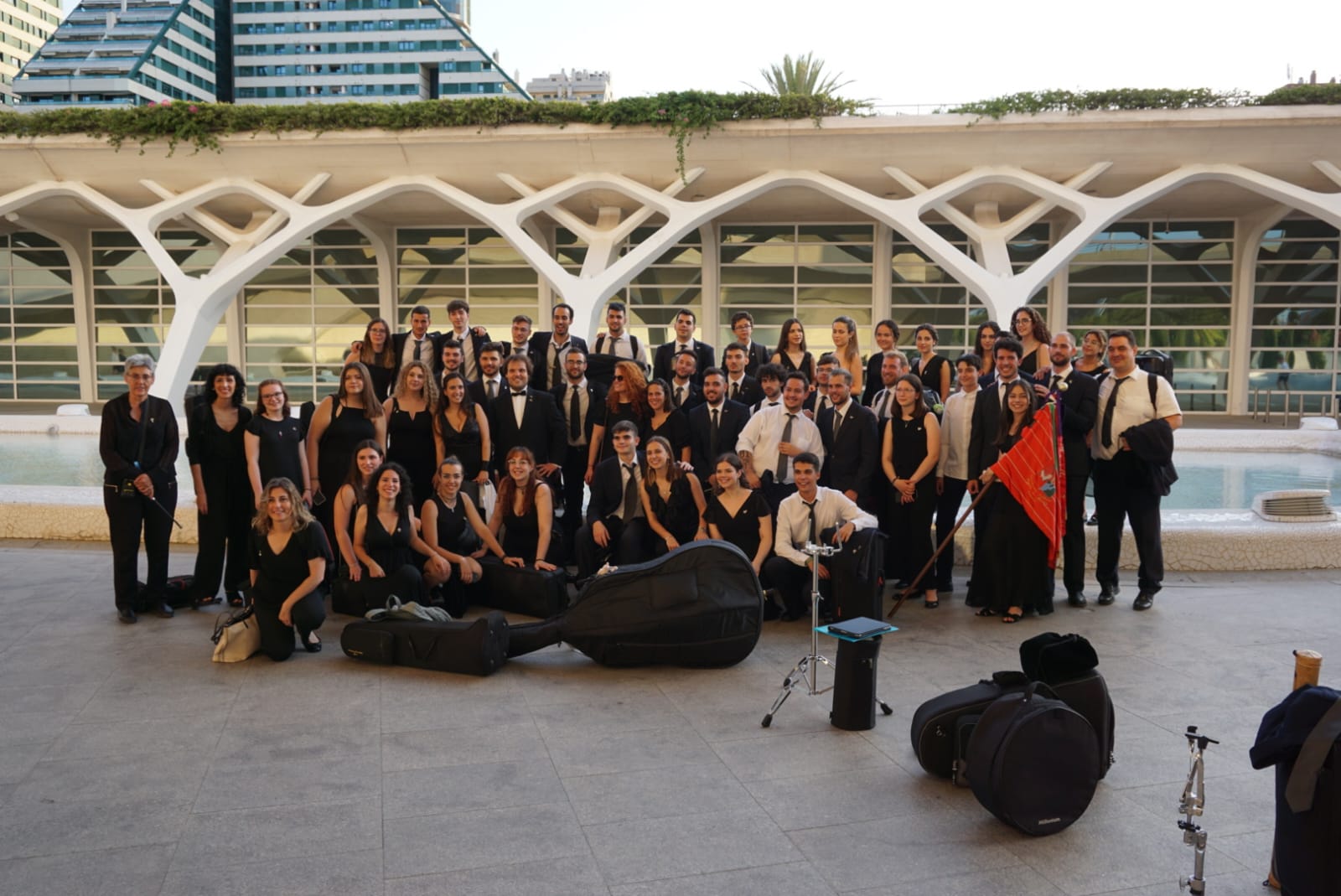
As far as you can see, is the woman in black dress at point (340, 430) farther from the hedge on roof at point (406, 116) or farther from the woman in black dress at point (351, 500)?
the hedge on roof at point (406, 116)

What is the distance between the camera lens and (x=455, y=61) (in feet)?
213

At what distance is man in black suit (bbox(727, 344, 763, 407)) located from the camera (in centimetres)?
809

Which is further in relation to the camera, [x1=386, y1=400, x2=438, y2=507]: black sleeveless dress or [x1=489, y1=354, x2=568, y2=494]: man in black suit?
[x1=489, y1=354, x2=568, y2=494]: man in black suit

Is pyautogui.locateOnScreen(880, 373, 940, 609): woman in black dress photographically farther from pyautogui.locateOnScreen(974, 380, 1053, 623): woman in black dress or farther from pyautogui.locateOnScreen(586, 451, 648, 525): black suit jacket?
pyautogui.locateOnScreen(586, 451, 648, 525): black suit jacket

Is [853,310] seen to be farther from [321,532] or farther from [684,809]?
[684,809]

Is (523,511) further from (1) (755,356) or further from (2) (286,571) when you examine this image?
(1) (755,356)

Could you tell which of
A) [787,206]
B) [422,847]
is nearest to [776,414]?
[422,847]

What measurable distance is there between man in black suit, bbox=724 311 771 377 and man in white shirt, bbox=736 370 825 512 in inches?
38.7

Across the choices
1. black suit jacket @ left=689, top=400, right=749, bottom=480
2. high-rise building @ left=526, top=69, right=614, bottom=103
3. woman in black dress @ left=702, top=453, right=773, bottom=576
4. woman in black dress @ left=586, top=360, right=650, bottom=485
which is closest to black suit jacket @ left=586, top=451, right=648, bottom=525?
woman in black dress @ left=586, top=360, right=650, bottom=485

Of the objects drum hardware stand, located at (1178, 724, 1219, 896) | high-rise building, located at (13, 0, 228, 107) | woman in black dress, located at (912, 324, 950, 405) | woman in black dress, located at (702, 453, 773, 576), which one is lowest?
drum hardware stand, located at (1178, 724, 1219, 896)

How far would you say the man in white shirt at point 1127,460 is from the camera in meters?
6.84

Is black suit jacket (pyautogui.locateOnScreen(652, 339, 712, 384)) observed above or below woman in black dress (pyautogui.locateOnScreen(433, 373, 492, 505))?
above

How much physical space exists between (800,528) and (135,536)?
424 cm

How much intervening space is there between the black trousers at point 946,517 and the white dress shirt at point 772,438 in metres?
0.94
